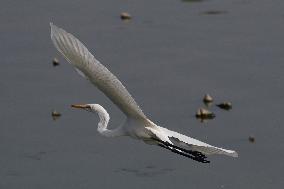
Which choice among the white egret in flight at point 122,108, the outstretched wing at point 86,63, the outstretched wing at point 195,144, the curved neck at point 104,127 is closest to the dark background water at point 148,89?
the curved neck at point 104,127

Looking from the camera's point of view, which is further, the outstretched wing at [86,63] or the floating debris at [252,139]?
the floating debris at [252,139]

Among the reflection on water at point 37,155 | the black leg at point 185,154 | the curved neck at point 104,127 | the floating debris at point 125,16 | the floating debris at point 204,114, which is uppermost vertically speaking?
the black leg at point 185,154

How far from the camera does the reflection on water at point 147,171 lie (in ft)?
23.0

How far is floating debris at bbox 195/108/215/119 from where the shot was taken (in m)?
7.93

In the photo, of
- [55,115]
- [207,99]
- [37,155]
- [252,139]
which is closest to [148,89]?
[207,99]

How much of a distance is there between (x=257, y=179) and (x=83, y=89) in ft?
6.45

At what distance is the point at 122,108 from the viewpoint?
5750mm

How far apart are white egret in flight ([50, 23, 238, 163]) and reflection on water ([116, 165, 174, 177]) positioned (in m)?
0.65

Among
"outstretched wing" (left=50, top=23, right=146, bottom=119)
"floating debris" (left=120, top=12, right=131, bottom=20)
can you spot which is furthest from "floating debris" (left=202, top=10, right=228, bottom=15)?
"outstretched wing" (left=50, top=23, right=146, bottom=119)

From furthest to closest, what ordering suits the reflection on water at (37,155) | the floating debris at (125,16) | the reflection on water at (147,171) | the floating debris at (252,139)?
the floating debris at (125,16), the floating debris at (252,139), the reflection on water at (37,155), the reflection on water at (147,171)

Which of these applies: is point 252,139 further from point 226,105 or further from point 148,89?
point 148,89

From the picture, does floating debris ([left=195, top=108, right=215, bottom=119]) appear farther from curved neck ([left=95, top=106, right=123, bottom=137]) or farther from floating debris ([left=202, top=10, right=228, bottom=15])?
floating debris ([left=202, top=10, right=228, bottom=15])

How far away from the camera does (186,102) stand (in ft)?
26.8

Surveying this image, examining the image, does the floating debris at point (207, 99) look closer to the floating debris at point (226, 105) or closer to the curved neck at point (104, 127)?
the floating debris at point (226, 105)
